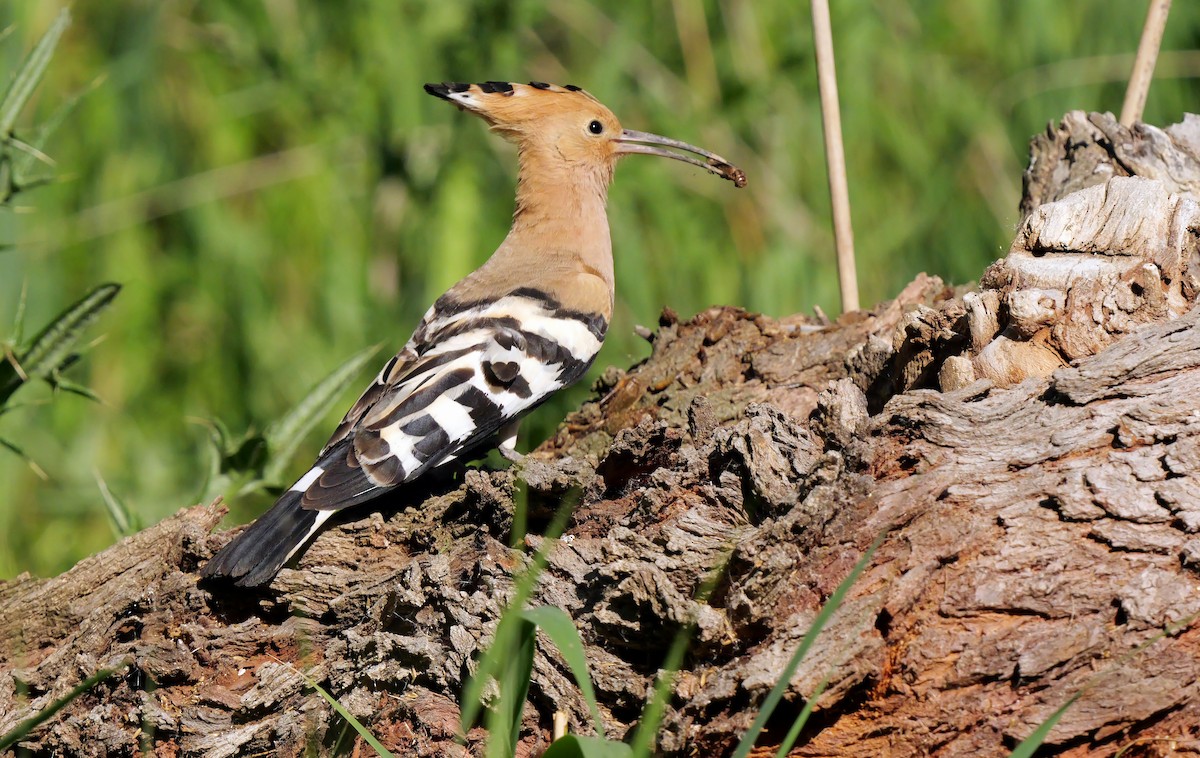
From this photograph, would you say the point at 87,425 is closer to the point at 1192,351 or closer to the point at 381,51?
the point at 381,51

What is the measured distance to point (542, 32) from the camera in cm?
393

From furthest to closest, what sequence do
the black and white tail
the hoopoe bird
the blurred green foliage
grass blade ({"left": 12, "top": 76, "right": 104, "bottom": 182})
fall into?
the blurred green foliage → grass blade ({"left": 12, "top": 76, "right": 104, "bottom": 182}) → the hoopoe bird → the black and white tail

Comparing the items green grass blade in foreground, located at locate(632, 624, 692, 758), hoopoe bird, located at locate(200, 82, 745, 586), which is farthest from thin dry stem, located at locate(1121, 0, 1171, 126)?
green grass blade in foreground, located at locate(632, 624, 692, 758)

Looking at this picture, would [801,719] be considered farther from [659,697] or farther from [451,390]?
[451,390]

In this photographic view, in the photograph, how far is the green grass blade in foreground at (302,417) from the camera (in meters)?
2.15

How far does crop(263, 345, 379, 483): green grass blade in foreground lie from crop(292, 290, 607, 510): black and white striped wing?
54 mm

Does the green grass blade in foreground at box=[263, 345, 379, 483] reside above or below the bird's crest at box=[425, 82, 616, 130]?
below

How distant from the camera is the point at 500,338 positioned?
7.55ft

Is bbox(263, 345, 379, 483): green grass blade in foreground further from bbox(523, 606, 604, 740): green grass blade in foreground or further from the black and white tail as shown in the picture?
bbox(523, 606, 604, 740): green grass blade in foreground

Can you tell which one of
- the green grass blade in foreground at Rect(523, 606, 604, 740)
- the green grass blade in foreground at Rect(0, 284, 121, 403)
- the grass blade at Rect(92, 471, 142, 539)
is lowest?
the green grass blade in foreground at Rect(523, 606, 604, 740)

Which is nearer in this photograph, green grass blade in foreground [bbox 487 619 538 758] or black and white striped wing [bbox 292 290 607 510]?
green grass blade in foreground [bbox 487 619 538 758]

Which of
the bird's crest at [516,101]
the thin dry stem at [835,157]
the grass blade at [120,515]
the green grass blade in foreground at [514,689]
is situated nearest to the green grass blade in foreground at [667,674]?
the green grass blade in foreground at [514,689]

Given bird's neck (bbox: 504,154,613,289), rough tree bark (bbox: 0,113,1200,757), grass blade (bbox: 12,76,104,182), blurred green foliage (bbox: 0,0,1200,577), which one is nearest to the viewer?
rough tree bark (bbox: 0,113,1200,757)

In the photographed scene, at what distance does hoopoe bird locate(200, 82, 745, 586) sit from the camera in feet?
5.90
